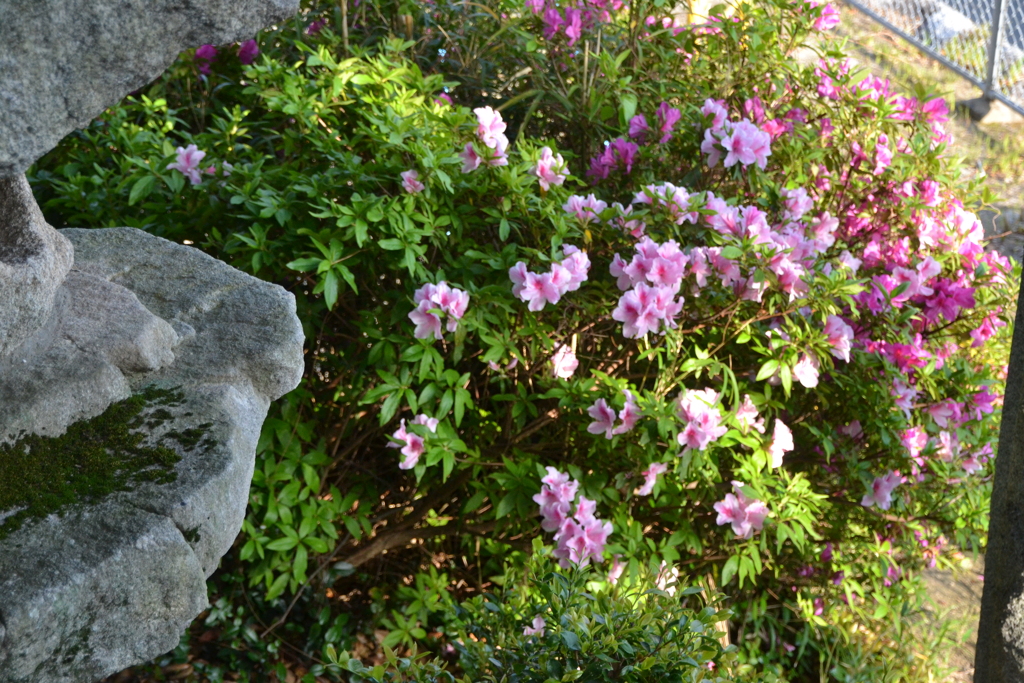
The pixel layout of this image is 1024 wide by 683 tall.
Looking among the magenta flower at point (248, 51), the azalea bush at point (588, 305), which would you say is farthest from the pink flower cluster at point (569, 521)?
the magenta flower at point (248, 51)

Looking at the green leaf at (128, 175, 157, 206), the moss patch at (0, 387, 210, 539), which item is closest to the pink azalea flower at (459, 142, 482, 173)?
the green leaf at (128, 175, 157, 206)

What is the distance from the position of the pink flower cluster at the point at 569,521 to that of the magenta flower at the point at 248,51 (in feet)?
6.13

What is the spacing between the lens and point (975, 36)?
9133 millimetres

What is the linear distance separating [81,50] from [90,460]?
66 cm

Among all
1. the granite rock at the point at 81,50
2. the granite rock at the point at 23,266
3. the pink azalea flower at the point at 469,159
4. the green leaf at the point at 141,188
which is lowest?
the green leaf at the point at 141,188

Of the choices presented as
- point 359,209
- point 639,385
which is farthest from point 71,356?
point 639,385

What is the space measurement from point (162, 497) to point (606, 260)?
5.24 ft

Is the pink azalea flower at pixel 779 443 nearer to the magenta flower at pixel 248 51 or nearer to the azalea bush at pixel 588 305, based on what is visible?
the azalea bush at pixel 588 305

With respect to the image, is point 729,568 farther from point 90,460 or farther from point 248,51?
point 248,51

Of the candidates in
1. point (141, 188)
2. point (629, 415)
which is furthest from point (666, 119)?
point (141, 188)

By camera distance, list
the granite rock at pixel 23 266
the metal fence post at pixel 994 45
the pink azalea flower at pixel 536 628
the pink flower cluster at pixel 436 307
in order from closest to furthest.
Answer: the granite rock at pixel 23 266 < the pink azalea flower at pixel 536 628 < the pink flower cluster at pixel 436 307 < the metal fence post at pixel 994 45

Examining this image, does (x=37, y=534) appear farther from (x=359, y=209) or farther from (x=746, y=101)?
(x=746, y=101)

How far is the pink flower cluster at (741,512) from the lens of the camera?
2.62 metres

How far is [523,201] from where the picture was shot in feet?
8.56
